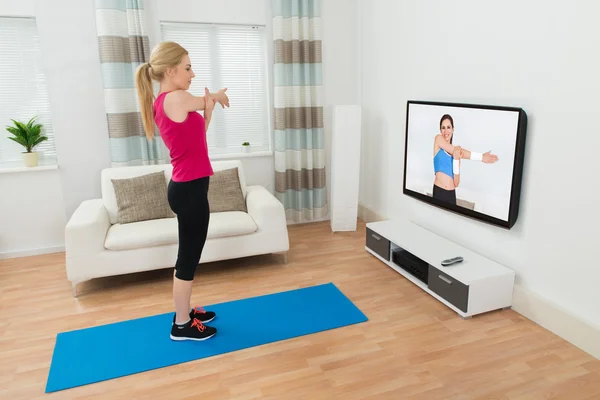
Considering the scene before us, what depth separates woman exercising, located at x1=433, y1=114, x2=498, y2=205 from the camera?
312 cm

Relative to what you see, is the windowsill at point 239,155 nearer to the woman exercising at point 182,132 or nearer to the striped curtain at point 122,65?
the striped curtain at point 122,65

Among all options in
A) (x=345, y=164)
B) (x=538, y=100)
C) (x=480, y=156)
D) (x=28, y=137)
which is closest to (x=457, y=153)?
(x=480, y=156)

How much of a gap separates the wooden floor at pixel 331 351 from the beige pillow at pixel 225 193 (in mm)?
587

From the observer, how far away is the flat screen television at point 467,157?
8.78 feet

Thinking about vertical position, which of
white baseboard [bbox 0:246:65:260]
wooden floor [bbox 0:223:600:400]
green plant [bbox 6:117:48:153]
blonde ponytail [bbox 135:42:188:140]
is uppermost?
blonde ponytail [bbox 135:42:188:140]

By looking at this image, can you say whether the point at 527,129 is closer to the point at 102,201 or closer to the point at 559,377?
the point at 559,377

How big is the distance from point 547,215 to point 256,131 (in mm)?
2890

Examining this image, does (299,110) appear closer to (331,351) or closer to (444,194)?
(444,194)

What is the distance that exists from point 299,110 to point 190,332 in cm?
259

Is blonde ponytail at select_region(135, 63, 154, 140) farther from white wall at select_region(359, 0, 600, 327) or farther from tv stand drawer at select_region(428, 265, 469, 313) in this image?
white wall at select_region(359, 0, 600, 327)

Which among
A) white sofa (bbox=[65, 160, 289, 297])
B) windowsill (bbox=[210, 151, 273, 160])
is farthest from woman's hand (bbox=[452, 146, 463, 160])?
windowsill (bbox=[210, 151, 273, 160])

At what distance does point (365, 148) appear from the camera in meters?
4.65

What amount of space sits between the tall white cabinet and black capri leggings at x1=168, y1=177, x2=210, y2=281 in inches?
82.8

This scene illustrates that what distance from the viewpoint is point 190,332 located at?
2555mm
